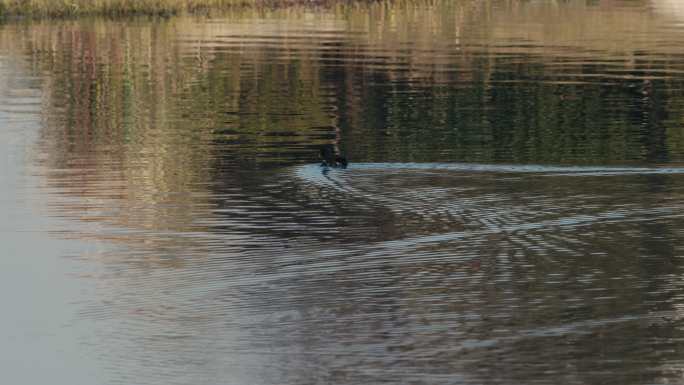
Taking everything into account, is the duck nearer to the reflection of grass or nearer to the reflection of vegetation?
the reflection of vegetation

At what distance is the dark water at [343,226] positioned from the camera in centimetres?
1576

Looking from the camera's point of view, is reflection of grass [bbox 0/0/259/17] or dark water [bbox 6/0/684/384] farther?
reflection of grass [bbox 0/0/259/17]

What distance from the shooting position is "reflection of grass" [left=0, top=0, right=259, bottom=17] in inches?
2630

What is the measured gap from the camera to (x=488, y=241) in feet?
69.5

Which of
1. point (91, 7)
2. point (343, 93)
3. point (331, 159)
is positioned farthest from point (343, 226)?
point (91, 7)

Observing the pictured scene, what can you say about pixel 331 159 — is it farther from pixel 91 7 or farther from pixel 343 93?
pixel 91 7

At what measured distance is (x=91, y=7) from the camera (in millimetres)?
68125

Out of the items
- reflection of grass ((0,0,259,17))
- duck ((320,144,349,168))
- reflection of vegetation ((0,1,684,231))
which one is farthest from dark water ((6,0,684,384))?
reflection of grass ((0,0,259,17))

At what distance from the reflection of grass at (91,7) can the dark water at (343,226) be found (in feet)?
67.1

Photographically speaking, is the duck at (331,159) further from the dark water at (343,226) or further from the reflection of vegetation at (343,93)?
the reflection of vegetation at (343,93)

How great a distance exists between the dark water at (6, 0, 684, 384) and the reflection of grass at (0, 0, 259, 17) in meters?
20.4

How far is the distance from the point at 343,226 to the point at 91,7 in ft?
156

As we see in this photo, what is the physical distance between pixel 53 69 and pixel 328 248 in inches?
1149

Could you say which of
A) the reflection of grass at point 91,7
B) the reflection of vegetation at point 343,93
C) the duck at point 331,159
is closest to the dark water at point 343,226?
the reflection of vegetation at point 343,93
